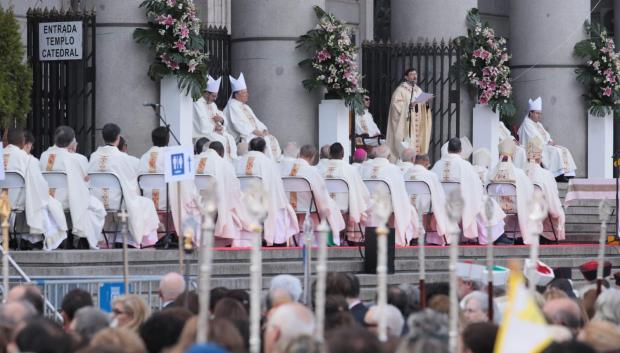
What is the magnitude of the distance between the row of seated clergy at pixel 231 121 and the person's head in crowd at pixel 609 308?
38.9 feet

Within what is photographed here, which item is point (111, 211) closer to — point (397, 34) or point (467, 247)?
point (467, 247)

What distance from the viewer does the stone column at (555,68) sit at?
2908 centimetres

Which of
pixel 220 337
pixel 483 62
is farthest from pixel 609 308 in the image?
pixel 483 62

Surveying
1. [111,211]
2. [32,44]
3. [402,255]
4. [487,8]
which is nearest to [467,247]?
[402,255]

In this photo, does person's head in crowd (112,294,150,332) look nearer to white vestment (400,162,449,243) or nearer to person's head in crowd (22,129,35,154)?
person's head in crowd (22,129,35,154)

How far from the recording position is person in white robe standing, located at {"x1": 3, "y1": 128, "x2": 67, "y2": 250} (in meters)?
17.5

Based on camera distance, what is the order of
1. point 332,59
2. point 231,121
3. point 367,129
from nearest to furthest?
point 231,121
point 332,59
point 367,129

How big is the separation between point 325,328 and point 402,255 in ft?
33.1

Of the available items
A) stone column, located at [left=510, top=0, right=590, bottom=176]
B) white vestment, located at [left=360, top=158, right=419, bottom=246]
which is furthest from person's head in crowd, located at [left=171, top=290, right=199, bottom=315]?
stone column, located at [left=510, top=0, right=590, bottom=176]

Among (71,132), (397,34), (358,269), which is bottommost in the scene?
(358,269)

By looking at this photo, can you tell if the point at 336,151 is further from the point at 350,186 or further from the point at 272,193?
the point at 272,193

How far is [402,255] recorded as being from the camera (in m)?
19.6

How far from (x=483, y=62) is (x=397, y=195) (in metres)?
6.23

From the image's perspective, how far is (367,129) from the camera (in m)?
26.0
